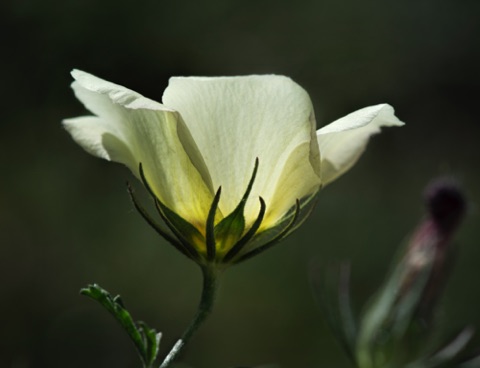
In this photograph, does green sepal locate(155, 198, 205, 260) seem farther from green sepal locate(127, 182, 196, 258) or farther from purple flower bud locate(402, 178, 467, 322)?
purple flower bud locate(402, 178, 467, 322)

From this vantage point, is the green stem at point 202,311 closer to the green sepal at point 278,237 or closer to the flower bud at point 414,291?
the green sepal at point 278,237

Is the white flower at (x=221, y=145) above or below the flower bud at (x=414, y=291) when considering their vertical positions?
above

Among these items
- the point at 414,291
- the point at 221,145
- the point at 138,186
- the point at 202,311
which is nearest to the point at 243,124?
the point at 221,145

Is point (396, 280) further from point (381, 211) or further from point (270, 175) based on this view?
point (381, 211)

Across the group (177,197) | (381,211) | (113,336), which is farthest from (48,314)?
(177,197)

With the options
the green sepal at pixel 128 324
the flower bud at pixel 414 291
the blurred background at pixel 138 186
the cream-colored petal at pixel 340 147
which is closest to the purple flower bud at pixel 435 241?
the flower bud at pixel 414 291

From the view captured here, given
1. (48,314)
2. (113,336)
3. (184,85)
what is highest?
(184,85)
